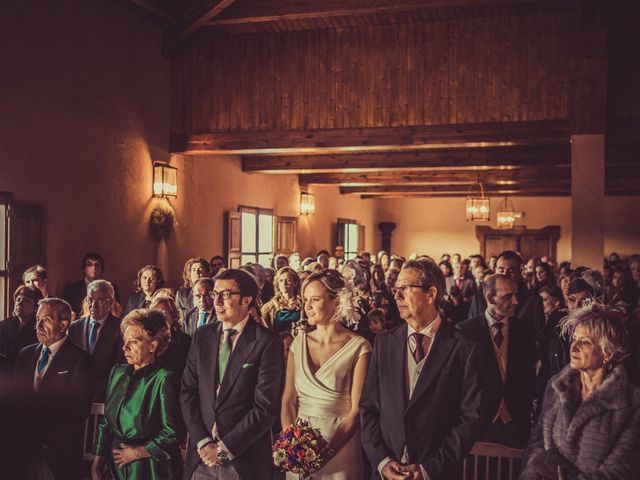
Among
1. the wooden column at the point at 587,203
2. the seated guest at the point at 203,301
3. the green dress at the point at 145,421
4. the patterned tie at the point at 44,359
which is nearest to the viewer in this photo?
the green dress at the point at 145,421

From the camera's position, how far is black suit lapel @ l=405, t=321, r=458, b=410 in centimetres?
298

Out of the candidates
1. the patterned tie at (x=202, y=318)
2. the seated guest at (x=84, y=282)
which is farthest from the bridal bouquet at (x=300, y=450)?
the seated guest at (x=84, y=282)

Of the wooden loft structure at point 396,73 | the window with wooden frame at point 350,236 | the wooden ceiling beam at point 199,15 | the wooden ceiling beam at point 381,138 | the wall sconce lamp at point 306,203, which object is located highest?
the wooden ceiling beam at point 199,15

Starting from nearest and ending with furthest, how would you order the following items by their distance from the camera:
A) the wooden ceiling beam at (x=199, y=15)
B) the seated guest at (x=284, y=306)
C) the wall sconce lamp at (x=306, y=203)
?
the seated guest at (x=284, y=306), the wooden ceiling beam at (x=199, y=15), the wall sconce lamp at (x=306, y=203)

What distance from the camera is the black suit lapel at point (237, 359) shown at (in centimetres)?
336

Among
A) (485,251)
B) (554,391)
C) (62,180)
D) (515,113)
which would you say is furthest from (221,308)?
(485,251)

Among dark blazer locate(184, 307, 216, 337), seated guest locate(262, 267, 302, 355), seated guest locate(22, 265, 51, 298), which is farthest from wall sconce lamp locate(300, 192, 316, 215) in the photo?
dark blazer locate(184, 307, 216, 337)

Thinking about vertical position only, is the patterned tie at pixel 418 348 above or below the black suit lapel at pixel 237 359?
above

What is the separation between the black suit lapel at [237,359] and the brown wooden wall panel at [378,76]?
6.24 metres

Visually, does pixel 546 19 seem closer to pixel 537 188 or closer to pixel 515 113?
pixel 515 113

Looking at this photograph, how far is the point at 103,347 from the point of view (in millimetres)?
4867

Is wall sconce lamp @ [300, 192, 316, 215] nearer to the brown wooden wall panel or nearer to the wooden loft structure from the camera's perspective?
the wooden loft structure

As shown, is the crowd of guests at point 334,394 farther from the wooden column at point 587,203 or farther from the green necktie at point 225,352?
the wooden column at point 587,203

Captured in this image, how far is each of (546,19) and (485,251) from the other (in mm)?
16438
